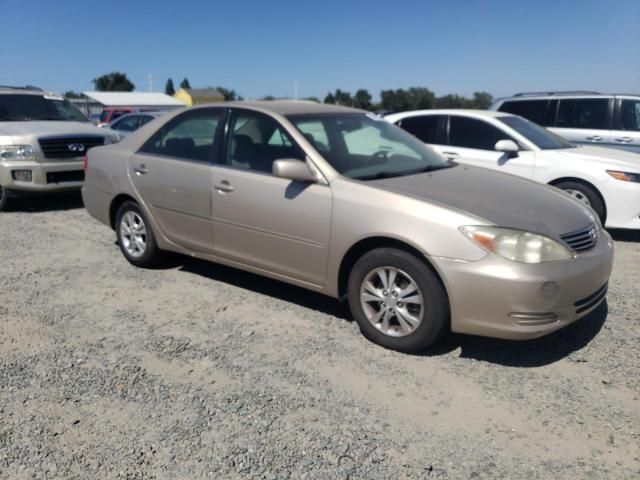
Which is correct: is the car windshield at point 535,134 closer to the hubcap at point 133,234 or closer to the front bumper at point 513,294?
the front bumper at point 513,294

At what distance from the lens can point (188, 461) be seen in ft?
9.25

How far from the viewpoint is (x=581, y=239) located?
3.86 metres

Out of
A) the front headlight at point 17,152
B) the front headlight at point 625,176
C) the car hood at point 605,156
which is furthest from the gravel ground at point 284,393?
the front headlight at point 17,152

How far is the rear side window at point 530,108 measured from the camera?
32.3 ft

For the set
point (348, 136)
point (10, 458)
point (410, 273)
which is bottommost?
point (10, 458)

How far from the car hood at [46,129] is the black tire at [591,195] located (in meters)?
6.93

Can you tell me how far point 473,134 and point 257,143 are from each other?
413 centimetres

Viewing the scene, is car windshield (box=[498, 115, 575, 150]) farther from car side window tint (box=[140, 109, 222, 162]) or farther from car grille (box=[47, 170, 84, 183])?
car grille (box=[47, 170, 84, 183])

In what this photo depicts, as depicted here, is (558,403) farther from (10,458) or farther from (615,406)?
(10,458)

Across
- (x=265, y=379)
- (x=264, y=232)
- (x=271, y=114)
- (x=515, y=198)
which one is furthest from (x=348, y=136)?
(x=265, y=379)

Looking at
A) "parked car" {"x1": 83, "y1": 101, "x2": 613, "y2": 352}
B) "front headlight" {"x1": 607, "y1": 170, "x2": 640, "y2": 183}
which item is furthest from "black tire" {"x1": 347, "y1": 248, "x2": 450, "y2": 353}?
"front headlight" {"x1": 607, "y1": 170, "x2": 640, "y2": 183}

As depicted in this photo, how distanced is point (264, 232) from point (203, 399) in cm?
149

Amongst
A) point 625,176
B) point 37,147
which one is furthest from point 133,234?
point 625,176

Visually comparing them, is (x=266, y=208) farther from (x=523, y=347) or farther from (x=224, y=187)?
(x=523, y=347)
